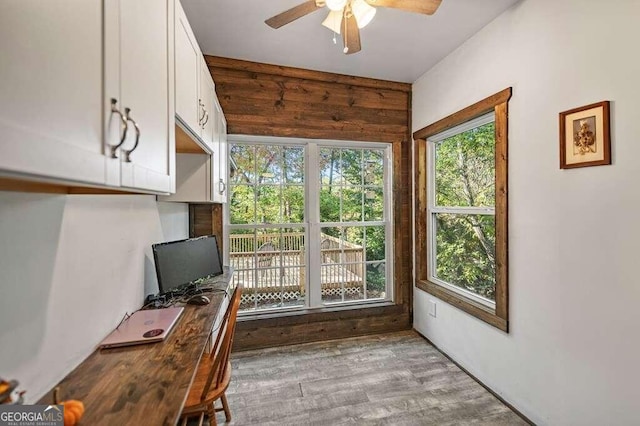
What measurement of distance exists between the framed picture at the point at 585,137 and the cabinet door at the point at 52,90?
6.85ft

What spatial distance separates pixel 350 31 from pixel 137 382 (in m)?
2.00

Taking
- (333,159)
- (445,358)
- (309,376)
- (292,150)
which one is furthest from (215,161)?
(445,358)

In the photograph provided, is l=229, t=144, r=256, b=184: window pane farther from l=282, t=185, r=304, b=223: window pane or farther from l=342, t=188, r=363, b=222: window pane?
l=342, t=188, r=363, b=222: window pane

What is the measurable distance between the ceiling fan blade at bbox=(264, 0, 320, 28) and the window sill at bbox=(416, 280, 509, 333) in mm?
2377

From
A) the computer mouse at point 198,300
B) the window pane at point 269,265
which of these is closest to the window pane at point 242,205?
the window pane at point 269,265

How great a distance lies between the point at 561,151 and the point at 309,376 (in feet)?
7.71

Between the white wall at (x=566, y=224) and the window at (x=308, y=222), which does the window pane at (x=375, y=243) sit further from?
the white wall at (x=566, y=224)

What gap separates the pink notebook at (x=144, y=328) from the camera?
120 cm

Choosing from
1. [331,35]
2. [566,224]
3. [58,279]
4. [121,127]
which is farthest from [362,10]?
[58,279]

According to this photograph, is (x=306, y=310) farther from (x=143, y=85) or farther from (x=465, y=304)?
(x=143, y=85)

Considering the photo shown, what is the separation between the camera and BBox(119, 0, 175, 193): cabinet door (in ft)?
2.58

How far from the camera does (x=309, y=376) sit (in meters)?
2.29

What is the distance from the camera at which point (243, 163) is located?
9.34 ft

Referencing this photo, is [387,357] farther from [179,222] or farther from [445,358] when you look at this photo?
[179,222]
